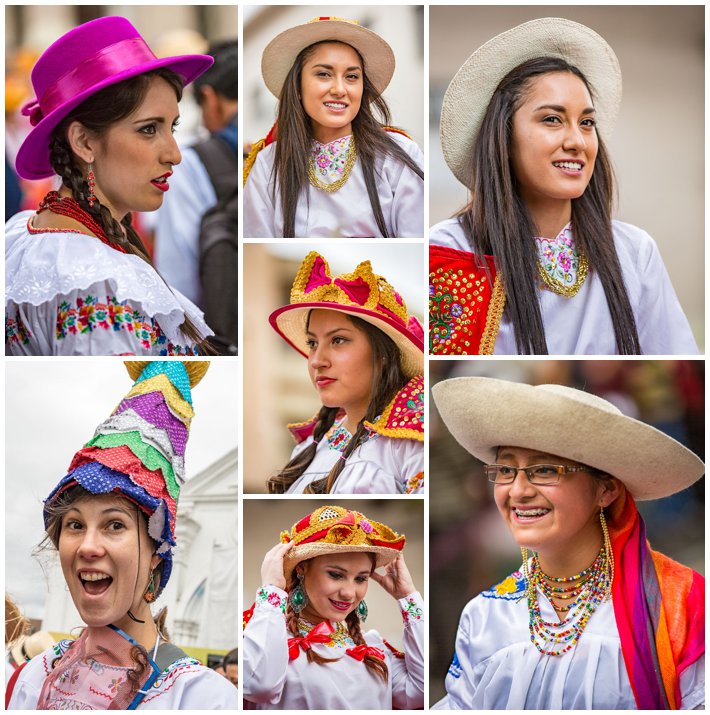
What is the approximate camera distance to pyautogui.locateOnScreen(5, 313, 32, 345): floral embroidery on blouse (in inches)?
130

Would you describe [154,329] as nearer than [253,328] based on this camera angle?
Yes

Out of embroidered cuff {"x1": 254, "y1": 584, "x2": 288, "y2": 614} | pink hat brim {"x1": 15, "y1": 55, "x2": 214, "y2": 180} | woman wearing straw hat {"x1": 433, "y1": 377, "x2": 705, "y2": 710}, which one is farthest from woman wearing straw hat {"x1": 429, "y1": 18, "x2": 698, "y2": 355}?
embroidered cuff {"x1": 254, "y1": 584, "x2": 288, "y2": 614}

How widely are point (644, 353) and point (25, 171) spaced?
199cm

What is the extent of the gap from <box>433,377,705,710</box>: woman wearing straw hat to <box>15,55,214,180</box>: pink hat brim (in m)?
1.24

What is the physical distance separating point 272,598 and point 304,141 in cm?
141

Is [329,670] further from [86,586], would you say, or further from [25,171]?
[25,171]

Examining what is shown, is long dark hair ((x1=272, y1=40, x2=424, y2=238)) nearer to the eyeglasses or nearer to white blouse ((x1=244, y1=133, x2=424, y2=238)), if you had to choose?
white blouse ((x1=244, y1=133, x2=424, y2=238))

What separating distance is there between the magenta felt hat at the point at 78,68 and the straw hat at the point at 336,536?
1350 mm

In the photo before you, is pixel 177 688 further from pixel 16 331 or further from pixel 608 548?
pixel 608 548

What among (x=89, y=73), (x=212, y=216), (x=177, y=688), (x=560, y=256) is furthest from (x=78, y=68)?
(x=177, y=688)

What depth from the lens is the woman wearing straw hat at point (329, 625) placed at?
11.1 feet

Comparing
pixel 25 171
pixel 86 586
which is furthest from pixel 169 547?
pixel 25 171

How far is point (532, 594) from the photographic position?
11.3 feet

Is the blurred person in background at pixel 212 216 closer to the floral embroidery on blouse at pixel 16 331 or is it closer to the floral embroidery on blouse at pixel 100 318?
the floral embroidery on blouse at pixel 100 318
